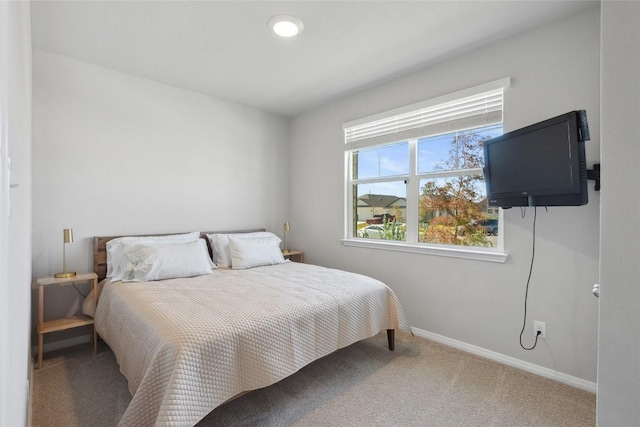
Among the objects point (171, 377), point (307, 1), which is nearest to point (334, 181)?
point (307, 1)

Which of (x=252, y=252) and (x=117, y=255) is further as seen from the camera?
(x=252, y=252)

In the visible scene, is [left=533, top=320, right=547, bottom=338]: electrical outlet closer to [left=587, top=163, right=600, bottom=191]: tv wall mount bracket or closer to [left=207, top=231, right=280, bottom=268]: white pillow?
[left=587, top=163, right=600, bottom=191]: tv wall mount bracket

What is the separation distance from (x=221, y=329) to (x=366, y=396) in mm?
1089

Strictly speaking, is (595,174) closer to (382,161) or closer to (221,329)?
(382,161)

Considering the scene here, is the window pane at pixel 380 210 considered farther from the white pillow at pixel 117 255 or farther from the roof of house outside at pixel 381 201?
the white pillow at pixel 117 255

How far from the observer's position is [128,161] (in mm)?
3080

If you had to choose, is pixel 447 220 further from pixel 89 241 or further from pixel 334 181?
pixel 89 241

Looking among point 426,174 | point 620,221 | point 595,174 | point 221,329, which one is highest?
point 426,174

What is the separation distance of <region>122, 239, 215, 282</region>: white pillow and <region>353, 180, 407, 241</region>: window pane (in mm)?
1770

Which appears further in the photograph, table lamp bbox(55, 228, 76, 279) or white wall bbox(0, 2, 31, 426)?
table lamp bbox(55, 228, 76, 279)

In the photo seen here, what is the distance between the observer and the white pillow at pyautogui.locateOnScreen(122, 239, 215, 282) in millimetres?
2652

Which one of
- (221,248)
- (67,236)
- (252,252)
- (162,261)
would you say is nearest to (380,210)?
(252,252)

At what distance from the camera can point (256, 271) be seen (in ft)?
10.1

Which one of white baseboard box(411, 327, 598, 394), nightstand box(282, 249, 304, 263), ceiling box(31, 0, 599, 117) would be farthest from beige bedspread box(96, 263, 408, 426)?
ceiling box(31, 0, 599, 117)
